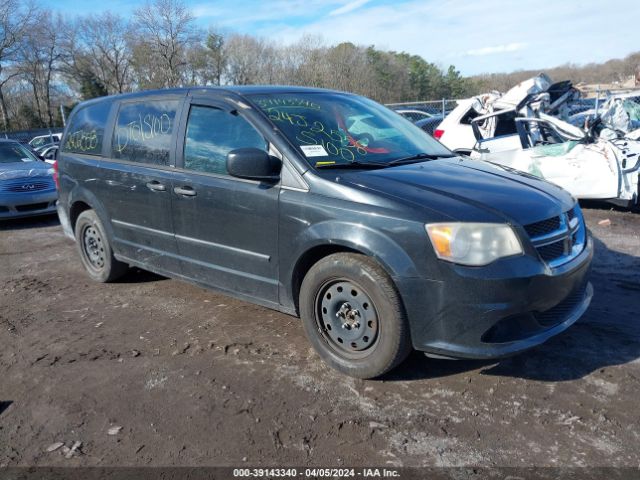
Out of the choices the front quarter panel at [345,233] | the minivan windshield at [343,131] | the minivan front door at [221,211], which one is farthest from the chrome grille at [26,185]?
the front quarter panel at [345,233]

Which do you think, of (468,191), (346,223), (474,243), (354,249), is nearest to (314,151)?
(346,223)

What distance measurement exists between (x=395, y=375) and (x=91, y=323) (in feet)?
8.71

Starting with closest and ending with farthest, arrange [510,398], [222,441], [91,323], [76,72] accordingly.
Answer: [222,441] < [510,398] < [91,323] < [76,72]

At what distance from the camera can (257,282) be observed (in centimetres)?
372

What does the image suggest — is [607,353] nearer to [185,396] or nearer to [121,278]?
[185,396]

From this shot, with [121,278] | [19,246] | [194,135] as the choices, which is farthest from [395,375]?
[19,246]

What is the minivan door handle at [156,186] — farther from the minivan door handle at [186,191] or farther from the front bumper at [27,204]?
the front bumper at [27,204]

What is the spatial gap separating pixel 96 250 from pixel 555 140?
23.0 ft

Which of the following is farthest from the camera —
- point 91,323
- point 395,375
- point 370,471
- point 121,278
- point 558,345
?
point 121,278

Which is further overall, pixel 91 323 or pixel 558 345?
pixel 91 323

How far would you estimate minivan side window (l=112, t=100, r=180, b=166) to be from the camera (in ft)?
14.1

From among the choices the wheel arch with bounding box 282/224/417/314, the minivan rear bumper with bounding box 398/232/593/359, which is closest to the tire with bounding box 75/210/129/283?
the wheel arch with bounding box 282/224/417/314

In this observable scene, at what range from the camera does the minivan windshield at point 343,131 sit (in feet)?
11.7

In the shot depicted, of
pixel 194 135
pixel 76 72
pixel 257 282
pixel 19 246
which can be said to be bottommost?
pixel 19 246
